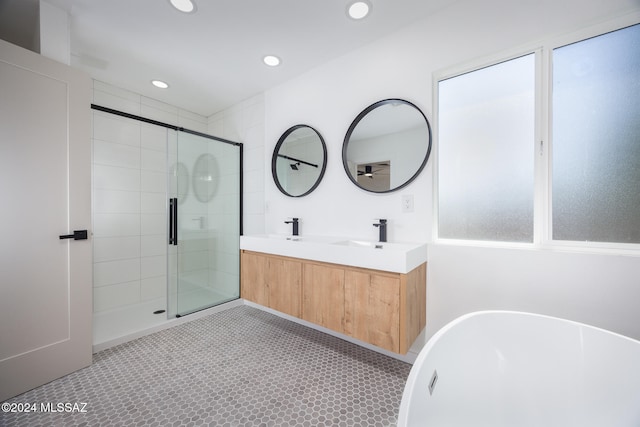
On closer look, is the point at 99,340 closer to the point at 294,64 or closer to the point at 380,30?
the point at 294,64

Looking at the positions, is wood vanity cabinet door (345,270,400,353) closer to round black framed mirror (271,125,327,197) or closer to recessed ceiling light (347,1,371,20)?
round black framed mirror (271,125,327,197)

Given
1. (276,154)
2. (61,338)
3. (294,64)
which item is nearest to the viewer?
(61,338)

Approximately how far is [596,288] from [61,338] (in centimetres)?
322

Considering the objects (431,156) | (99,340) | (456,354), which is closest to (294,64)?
(431,156)

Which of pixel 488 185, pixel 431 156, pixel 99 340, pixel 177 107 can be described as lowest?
pixel 99 340

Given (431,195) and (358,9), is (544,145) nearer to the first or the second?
(431,195)

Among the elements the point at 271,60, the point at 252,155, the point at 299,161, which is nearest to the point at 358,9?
the point at 271,60

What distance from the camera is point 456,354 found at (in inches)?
41.1

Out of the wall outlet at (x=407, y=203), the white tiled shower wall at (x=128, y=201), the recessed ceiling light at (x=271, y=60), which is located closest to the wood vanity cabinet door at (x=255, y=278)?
the wall outlet at (x=407, y=203)

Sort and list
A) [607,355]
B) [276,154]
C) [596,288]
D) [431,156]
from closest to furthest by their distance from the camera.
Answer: [607,355] < [596,288] < [431,156] < [276,154]

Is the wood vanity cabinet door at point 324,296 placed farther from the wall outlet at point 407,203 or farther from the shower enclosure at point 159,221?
the shower enclosure at point 159,221

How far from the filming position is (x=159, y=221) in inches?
123

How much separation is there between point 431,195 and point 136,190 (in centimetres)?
319

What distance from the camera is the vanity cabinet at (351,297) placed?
1.52 m
